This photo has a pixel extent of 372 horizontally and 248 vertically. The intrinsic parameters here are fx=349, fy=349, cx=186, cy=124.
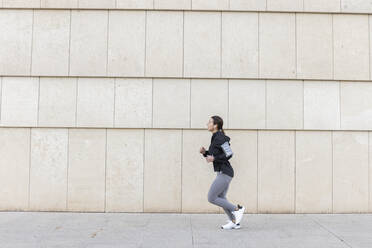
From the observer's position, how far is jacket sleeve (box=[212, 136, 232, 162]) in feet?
20.9

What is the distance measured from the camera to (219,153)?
645 cm

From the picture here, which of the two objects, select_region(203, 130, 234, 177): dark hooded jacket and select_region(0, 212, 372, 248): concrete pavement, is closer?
select_region(0, 212, 372, 248): concrete pavement

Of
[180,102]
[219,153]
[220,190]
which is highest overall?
[180,102]

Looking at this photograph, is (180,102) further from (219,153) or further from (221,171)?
(221,171)

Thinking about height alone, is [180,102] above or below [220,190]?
above

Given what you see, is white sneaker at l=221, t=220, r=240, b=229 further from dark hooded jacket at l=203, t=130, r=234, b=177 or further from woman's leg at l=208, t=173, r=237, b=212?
dark hooded jacket at l=203, t=130, r=234, b=177

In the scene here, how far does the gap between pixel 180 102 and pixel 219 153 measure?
2.17m

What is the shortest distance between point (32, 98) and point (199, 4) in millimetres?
4523

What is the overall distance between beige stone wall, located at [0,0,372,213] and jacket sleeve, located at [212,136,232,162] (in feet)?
5.53

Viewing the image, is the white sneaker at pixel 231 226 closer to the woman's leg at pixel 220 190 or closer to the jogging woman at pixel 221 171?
the jogging woman at pixel 221 171

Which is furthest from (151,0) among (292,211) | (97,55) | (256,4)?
(292,211)

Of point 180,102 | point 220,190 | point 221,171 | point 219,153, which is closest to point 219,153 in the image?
point 219,153

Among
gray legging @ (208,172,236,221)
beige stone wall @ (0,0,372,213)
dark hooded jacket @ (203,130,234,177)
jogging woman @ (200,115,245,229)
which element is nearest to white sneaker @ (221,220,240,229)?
jogging woman @ (200,115,245,229)

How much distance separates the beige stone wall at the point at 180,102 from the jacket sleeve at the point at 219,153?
1.68 m
